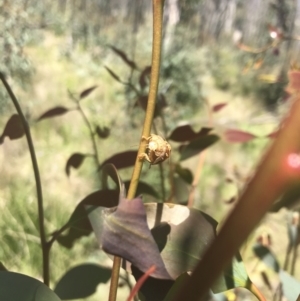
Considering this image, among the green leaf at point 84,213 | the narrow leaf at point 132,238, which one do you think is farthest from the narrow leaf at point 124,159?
the narrow leaf at point 132,238

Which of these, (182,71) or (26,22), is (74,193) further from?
(182,71)

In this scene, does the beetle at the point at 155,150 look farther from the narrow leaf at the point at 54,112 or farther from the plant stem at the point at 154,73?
the narrow leaf at the point at 54,112

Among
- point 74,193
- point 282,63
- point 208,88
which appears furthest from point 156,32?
point 282,63

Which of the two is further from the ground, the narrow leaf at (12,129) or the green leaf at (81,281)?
the narrow leaf at (12,129)

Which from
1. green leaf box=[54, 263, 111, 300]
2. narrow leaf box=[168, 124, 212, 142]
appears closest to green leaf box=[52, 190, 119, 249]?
green leaf box=[54, 263, 111, 300]

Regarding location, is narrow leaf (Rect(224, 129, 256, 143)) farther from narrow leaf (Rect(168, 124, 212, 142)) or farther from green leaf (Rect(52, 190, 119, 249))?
green leaf (Rect(52, 190, 119, 249))

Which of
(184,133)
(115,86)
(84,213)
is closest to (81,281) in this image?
(84,213)

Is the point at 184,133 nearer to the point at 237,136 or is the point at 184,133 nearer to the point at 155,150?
the point at 237,136

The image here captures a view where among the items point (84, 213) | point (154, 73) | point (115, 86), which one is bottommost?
point (115, 86)
